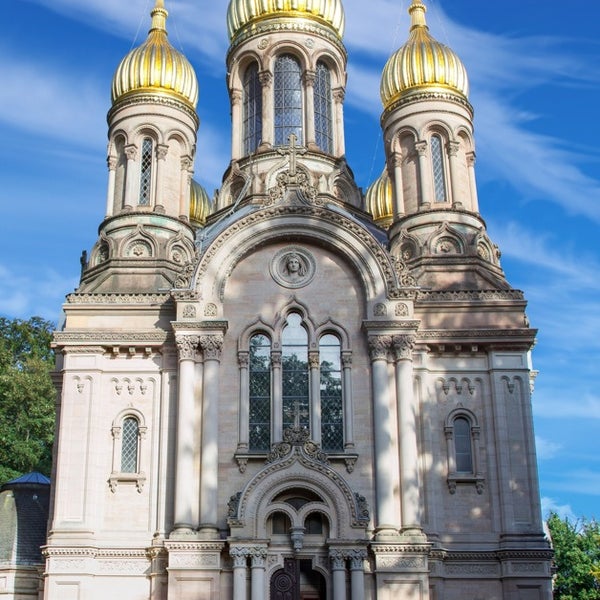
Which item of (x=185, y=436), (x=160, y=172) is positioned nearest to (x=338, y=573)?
(x=185, y=436)

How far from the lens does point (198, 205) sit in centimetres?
4328

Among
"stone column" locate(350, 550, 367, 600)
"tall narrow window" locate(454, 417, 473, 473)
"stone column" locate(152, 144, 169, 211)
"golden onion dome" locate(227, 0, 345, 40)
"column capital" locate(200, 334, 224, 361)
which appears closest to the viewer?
"stone column" locate(350, 550, 367, 600)

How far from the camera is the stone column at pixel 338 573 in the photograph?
27031 millimetres

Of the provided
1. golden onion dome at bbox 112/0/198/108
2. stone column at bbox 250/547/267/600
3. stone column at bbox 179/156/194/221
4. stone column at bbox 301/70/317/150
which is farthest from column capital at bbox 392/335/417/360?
golden onion dome at bbox 112/0/198/108

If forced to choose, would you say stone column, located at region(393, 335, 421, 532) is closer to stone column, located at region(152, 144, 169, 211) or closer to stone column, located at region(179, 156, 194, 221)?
stone column, located at region(179, 156, 194, 221)

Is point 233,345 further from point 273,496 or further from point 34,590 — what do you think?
point 34,590

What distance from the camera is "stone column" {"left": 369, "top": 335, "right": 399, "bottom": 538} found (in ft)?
91.3

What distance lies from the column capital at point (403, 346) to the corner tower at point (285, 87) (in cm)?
885

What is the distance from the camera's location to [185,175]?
36156 millimetres

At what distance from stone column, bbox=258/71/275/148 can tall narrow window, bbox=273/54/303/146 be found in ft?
1.16

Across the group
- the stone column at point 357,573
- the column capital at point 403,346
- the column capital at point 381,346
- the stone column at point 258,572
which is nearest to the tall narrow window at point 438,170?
the column capital at point 403,346

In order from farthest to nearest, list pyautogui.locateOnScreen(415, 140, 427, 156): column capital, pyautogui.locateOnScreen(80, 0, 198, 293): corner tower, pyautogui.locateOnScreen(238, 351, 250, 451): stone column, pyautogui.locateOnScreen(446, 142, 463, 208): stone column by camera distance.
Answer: pyautogui.locateOnScreen(415, 140, 427, 156): column capital
pyautogui.locateOnScreen(446, 142, 463, 208): stone column
pyautogui.locateOnScreen(80, 0, 198, 293): corner tower
pyautogui.locateOnScreen(238, 351, 250, 451): stone column

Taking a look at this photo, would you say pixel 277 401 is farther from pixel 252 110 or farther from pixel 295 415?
pixel 252 110

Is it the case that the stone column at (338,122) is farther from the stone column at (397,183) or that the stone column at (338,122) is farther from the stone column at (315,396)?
the stone column at (315,396)
